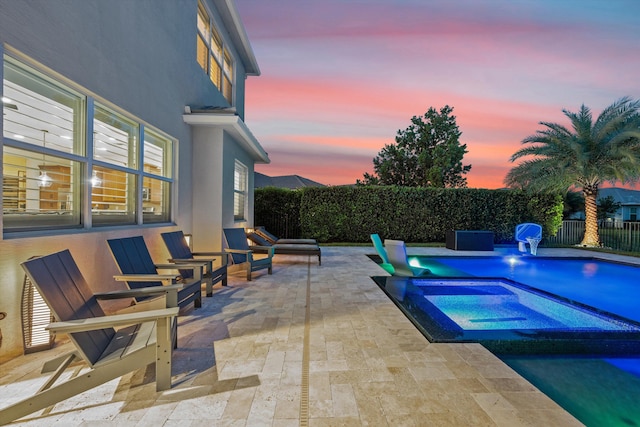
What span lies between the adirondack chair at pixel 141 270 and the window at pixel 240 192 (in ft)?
19.3

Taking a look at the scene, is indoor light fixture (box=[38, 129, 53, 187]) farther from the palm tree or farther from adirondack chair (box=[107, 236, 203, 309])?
the palm tree

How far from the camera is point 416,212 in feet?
48.0

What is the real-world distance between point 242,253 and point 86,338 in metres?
4.48

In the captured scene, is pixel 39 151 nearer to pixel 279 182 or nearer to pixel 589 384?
pixel 589 384

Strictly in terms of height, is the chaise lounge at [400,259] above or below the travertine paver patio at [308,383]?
above

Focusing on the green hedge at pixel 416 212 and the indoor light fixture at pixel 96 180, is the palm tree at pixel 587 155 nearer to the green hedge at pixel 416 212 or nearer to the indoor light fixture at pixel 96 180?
the green hedge at pixel 416 212

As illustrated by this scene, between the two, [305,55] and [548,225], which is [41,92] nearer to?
[305,55]

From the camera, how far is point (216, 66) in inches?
394

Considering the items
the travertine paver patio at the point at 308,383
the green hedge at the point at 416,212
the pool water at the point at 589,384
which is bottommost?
the pool water at the point at 589,384

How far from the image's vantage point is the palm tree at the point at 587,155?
13.0m

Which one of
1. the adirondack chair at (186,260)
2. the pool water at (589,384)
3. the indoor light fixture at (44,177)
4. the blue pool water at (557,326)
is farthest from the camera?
the adirondack chair at (186,260)

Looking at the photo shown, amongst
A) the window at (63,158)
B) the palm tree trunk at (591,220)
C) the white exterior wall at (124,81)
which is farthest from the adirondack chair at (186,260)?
the palm tree trunk at (591,220)

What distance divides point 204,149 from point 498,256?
10827mm

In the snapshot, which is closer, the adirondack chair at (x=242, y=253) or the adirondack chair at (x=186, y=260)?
the adirondack chair at (x=186, y=260)
